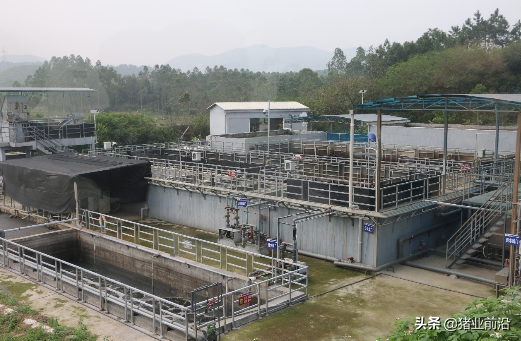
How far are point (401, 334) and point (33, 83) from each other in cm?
9409

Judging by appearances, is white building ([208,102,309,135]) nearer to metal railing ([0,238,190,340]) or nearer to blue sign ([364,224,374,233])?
blue sign ([364,224,374,233])

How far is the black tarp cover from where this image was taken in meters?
22.4

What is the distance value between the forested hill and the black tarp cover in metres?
33.8

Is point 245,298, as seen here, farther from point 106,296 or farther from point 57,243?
point 57,243

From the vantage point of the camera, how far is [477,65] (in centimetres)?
5638

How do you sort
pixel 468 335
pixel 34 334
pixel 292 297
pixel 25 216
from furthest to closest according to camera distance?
pixel 25 216 < pixel 292 297 < pixel 34 334 < pixel 468 335

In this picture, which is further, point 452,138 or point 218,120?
point 218,120

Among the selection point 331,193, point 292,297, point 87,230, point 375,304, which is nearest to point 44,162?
point 87,230

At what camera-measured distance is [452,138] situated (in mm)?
31625

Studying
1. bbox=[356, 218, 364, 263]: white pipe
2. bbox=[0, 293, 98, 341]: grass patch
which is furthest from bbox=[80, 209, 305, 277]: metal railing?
bbox=[0, 293, 98, 341]: grass patch

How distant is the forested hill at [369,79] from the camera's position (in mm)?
56656

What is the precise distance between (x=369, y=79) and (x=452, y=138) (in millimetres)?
37552

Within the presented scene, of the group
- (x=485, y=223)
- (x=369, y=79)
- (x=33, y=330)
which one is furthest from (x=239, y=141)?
(x=369, y=79)

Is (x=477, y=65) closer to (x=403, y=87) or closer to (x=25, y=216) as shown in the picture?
(x=403, y=87)
